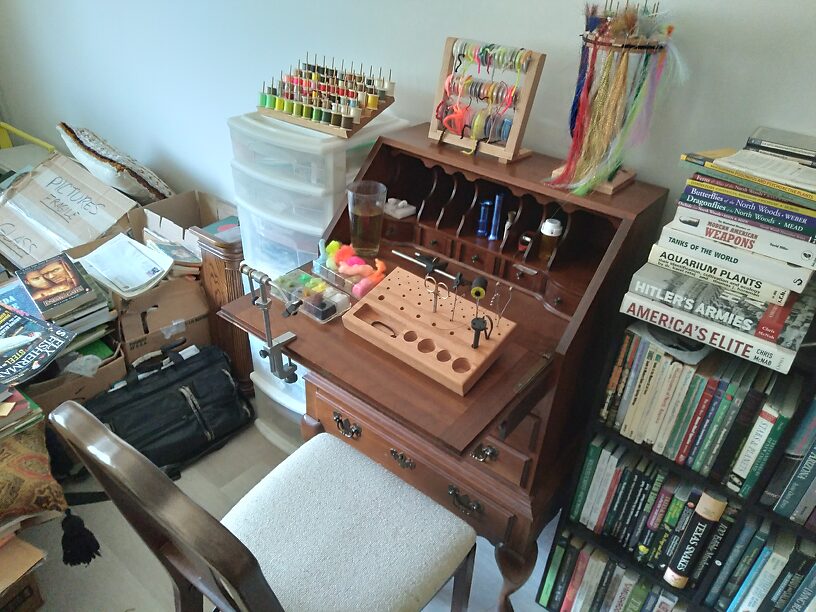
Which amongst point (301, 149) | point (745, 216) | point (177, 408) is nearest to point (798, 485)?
point (745, 216)

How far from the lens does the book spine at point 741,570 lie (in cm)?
105

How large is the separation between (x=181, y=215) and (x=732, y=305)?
1926 millimetres

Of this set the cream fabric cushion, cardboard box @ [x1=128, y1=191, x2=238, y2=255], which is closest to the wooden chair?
the cream fabric cushion

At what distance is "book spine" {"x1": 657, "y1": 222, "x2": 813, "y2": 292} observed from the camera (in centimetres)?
85

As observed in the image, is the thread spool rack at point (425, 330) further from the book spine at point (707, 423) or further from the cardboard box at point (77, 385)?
the cardboard box at point (77, 385)

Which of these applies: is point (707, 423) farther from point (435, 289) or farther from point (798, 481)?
point (435, 289)

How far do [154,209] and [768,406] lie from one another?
199cm

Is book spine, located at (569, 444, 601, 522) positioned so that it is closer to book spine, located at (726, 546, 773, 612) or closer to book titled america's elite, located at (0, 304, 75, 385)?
book spine, located at (726, 546, 773, 612)

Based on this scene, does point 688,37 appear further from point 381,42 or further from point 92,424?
point 92,424

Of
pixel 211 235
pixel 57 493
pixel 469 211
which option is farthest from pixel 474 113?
pixel 57 493

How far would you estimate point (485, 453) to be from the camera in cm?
120

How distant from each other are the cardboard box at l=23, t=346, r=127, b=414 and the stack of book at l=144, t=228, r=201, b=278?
31cm

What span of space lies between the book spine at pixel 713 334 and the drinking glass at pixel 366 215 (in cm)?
53

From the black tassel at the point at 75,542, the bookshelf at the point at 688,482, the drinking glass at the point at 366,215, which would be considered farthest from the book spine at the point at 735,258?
the black tassel at the point at 75,542
